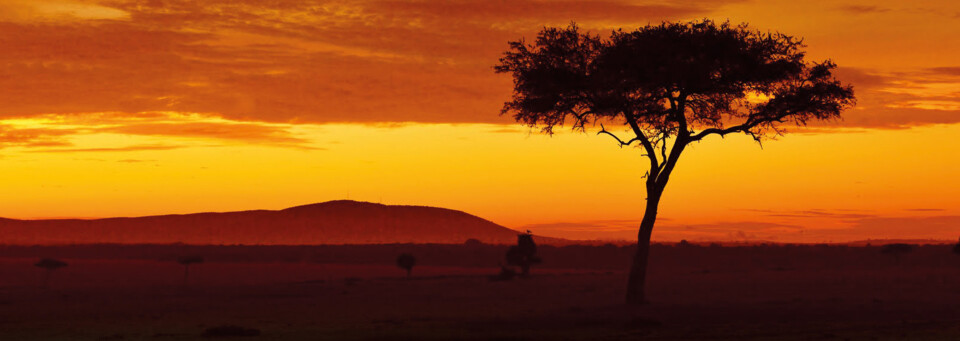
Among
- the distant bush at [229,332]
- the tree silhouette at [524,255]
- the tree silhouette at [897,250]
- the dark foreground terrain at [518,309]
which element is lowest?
the distant bush at [229,332]

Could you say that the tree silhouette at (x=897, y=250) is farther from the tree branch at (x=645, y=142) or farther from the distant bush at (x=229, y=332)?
the distant bush at (x=229, y=332)

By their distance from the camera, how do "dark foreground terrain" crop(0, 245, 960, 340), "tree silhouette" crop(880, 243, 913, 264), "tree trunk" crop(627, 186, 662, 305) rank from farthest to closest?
"tree silhouette" crop(880, 243, 913, 264) → "tree trunk" crop(627, 186, 662, 305) → "dark foreground terrain" crop(0, 245, 960, 340)

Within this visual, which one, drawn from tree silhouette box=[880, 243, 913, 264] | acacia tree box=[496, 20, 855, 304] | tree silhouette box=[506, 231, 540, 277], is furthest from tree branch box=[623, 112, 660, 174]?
tree silhouette box=[880, 243, 913, 264]

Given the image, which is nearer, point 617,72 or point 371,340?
point 371,340

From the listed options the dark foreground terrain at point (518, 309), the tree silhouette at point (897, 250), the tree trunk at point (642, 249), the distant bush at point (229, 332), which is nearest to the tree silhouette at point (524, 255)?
the dark foreground terrain at point (518, 309)

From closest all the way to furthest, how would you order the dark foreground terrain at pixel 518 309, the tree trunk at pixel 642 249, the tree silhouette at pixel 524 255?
the dark foreground terrain at pixel 518 309 < the tree trunk at pixel 642 249 < the tree silhouette at pixel 524 255

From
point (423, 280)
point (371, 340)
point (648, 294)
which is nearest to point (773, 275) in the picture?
point (648, 294)

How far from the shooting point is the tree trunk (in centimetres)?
4531

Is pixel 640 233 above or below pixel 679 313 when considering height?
above

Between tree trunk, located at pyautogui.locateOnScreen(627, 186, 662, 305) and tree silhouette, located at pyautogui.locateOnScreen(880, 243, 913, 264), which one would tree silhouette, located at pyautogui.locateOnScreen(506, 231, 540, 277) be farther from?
tree silhouette, located at pyautogui.locateOnScreen(880, 243, 913, 264)

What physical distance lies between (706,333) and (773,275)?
106 ft

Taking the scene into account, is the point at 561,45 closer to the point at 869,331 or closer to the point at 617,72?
the point at 617,72

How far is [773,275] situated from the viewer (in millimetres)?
65500

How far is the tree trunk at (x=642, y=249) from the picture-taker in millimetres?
45312
